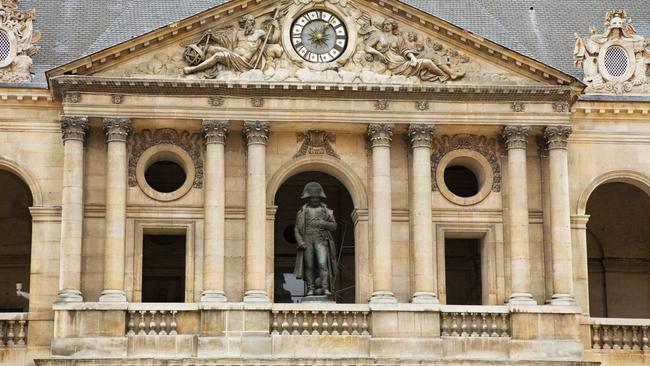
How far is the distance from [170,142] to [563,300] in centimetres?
1129

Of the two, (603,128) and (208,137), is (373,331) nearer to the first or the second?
(208,137)

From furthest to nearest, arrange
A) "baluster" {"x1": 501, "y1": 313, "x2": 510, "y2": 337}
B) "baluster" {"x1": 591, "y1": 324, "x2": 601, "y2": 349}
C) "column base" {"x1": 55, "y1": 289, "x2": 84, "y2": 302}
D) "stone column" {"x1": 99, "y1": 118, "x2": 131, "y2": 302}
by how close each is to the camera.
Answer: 1. "baluster" {"x1": 591, "y1": 324, "x2": 601, "y2": 349}
2. "baluster" {"x1": 501, "y1": 313, "x2": 510, "y2": 337}
3. "stone column" {"x1": 99, "y1": 118, "x2": 131, "y2": 302}
4. "column base" {"x1": 55, "y1": 289, "x2": 84, "y2": 302}

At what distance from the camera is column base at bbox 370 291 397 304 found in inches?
1379

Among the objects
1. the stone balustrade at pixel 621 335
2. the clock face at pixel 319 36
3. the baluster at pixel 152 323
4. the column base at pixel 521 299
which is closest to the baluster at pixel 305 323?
the baluster at pixel 152 323

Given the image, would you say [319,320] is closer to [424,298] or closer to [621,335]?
[424,298]

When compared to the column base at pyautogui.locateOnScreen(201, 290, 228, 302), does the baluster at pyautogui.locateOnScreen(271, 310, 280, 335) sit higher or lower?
lower

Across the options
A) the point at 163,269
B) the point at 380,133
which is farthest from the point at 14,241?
the point at 380,133

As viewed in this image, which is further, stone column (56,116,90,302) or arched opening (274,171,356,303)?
arched opening (274,171,356,303)

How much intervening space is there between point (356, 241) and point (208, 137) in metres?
4.89

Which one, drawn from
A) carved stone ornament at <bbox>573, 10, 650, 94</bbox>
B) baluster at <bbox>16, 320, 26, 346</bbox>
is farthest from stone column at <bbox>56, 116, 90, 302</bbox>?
carved stone ornament at <bbox>573, 10, 650, 94</bbox>

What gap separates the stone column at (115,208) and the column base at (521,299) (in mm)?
10134

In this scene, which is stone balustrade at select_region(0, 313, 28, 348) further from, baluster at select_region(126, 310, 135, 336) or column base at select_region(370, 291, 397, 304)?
column base at select_region(370, 291, 397, 304)

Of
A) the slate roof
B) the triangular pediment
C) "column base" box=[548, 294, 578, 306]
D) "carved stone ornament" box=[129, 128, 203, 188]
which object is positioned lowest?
"column base" box=[548, 294, 578, 306]

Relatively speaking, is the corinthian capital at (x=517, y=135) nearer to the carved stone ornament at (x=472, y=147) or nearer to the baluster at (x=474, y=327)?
the carved stone ornament at (x=472, y=147)
